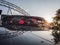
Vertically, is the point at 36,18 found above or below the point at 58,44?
above

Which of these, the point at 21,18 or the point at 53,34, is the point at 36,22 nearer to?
the point at 21,18

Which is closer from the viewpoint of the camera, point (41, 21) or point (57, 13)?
point (41, 21)

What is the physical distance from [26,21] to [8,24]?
60.9 inches

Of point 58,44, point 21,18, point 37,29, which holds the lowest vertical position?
point 58,44

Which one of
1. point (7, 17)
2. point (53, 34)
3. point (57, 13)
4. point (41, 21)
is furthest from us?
point (53, 34)

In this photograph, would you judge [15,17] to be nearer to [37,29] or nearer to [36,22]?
[36,22]

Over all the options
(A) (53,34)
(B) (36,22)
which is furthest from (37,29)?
(A) (53,34)

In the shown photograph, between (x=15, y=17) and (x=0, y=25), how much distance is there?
1.58m

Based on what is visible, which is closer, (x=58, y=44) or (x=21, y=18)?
(x=21, y=18)

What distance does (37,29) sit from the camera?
17141mm

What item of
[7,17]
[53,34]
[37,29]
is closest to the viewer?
[7,17]

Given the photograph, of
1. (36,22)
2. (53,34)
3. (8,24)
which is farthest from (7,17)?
(53,34)

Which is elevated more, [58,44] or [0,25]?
[0,25]

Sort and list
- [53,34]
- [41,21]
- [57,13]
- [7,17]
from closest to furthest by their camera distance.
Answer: [7,17] < [41,21] < [57,13] < [53,34]
